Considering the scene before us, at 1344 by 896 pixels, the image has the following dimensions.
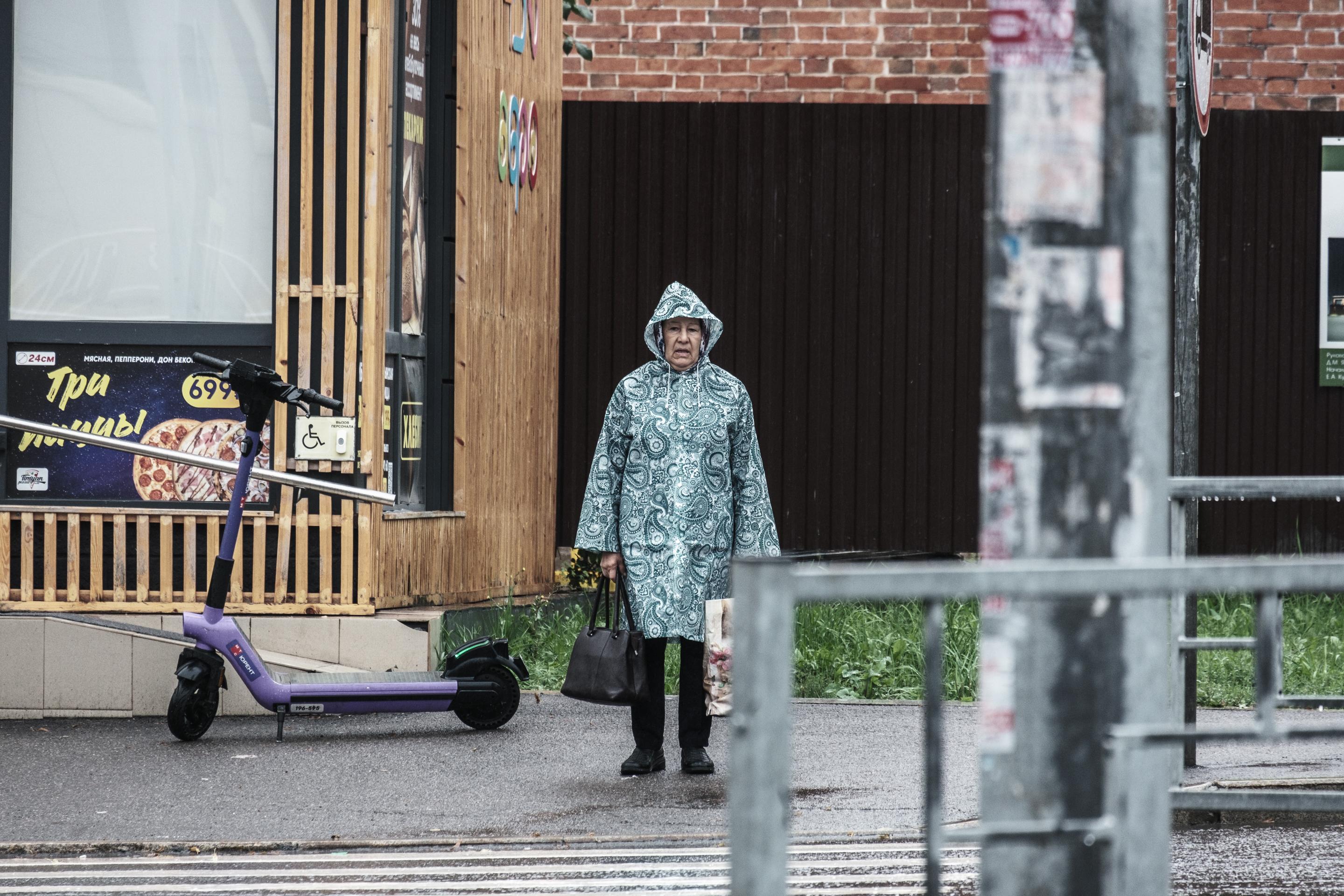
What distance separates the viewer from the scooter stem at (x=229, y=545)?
704 cm

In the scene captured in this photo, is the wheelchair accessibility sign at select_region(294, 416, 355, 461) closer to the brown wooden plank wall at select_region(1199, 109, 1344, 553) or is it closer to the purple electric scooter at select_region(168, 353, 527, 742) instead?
the purple electric scooter at select_region(168, 353, 527, 742)

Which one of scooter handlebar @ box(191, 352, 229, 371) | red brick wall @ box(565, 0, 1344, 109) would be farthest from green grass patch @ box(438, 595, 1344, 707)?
red brick wall @ box(565, 0, 1344, 109)

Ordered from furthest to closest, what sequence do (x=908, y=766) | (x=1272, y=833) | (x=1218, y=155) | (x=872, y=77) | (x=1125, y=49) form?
(x=872, y=77), (x=1218, y=155), (x=908, y=766), (x=1272, y=833), (x=1125, y=49)

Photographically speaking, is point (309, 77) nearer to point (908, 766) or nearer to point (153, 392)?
point (153, 392)

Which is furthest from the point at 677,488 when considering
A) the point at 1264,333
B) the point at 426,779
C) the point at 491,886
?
the point at 1264,333

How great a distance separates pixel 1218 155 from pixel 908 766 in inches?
245

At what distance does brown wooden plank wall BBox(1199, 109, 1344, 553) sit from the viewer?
1138 cm

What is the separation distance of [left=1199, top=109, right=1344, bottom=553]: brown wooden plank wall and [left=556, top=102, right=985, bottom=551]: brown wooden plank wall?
59.6 inches

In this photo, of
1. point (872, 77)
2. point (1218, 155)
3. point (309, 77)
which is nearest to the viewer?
point (309, 77)

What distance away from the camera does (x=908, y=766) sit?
6.57 meters

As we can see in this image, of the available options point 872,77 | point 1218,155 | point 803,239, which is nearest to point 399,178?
point 803,239

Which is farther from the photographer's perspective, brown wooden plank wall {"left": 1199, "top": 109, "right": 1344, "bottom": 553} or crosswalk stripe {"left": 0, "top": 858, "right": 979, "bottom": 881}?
brown wooden plank wall {"left": 1199, "top": 109, "right": 1344, "bottom": 553}

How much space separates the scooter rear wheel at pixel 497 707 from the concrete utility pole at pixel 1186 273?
2.70 metres

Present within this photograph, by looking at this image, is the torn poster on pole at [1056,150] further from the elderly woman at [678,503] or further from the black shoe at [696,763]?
the black shoe at [696,763]
